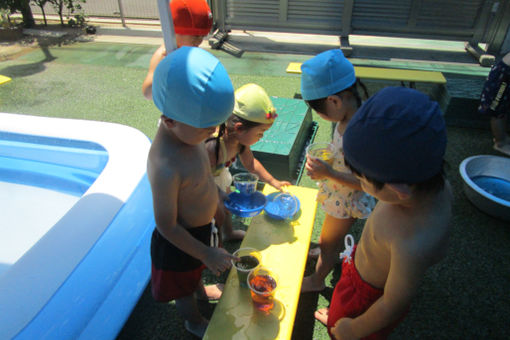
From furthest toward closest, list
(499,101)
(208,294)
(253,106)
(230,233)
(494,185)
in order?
1. (499,101)
2. (494,185)
3. (230,233)
4. (208,294)
5. (253,106)

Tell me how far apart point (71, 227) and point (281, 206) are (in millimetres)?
1463

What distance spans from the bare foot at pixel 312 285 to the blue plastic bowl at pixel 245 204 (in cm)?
78

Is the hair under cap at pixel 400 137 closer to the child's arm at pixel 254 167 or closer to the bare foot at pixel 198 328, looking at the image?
the child's arm at pixel 254 167

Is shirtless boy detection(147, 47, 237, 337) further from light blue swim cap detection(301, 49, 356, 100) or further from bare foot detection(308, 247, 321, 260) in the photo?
bare foot detection(308, 247, 321, 260)

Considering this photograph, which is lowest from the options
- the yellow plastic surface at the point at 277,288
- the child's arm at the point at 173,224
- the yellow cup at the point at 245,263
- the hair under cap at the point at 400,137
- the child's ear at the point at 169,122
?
the yellow plastic surface at the point at 277,288

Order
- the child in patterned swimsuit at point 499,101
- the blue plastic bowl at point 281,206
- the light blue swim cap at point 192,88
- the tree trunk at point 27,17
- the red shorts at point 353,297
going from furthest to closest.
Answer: the tree trunk at point 27,17 → the child in patterned swimsuit at point 499,101 → the blue plastic bowl at point 281,206 → the red shorts at point 353,297 → the light blue swim cap at point 192,88

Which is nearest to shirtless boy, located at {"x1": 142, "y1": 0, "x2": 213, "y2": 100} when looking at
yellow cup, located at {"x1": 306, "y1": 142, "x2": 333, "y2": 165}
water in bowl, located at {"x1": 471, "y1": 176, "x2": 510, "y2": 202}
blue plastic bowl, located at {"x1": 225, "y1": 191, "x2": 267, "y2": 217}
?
blue plastic bowl, located at {"x1": 225, "y1": 191, "x2": 267, "y2": 217}

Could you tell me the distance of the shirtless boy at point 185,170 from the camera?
4.45ft

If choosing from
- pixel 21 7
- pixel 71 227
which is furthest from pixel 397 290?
pixel 21 7

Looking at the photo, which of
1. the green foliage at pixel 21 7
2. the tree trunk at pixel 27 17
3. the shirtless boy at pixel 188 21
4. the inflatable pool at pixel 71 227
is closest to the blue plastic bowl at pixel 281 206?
the inflatable pool at pixel 71 227

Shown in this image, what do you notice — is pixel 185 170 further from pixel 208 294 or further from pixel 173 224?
pixel 208 294

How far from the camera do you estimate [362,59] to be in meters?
7.39

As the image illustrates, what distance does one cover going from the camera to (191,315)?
2137 mm

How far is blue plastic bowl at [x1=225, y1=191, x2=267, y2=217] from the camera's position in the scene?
85.0 inches
